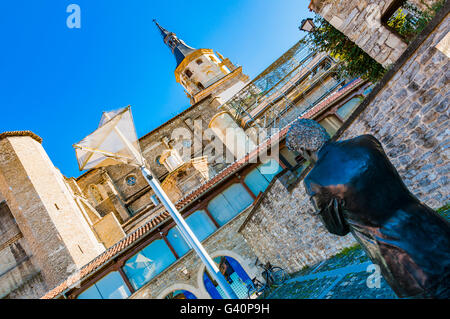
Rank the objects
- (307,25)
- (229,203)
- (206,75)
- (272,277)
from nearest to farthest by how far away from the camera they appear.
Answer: (272,277), (307,25), (229,203), (206,75)

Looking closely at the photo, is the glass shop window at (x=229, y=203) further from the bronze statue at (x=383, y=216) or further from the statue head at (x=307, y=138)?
the bronze statue at (x=383, y=216)

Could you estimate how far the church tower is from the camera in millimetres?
30156

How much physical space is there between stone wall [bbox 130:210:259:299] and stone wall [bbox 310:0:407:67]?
29.0 ft

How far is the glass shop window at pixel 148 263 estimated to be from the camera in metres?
12.5

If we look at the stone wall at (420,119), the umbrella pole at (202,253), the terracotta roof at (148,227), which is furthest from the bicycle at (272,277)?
the stone wall at (420,119)

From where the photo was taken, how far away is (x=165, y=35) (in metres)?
39.4

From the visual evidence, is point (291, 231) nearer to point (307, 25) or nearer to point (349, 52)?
point (349, 52)

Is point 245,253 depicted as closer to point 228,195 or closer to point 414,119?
point 228,195

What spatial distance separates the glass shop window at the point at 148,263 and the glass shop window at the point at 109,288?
404mm

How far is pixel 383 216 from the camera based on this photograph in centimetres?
180

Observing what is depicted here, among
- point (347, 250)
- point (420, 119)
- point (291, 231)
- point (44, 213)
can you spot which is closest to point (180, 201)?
point (291, 231)

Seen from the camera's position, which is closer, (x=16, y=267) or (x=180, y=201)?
(x=180, y=201)

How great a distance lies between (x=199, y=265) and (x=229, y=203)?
3241 mm

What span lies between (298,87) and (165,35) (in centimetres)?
2679
